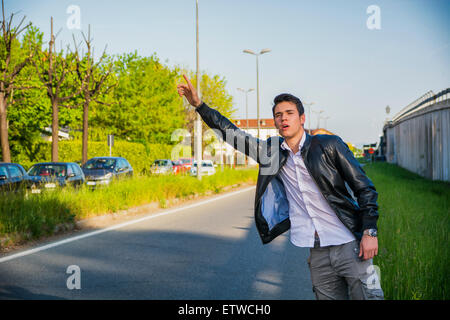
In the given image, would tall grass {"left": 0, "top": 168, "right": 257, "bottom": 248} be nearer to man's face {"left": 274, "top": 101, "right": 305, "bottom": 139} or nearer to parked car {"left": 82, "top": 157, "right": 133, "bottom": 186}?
parked car {"left": 82, "top": 157, "right": 133, "bottom": 186}

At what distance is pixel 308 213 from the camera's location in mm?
3076

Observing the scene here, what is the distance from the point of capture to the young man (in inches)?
114

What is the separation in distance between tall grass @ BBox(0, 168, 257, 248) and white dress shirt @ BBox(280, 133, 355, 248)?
6.63 meters

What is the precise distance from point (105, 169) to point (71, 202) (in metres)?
9.29

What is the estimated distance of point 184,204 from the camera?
1606cm

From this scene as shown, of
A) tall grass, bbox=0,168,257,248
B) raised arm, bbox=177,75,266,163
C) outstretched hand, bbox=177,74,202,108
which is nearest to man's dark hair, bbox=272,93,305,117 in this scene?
raised arm, bbox=177,75,266,163

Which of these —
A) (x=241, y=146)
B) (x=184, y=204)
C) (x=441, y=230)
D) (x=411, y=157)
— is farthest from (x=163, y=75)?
(x=241, y=146)

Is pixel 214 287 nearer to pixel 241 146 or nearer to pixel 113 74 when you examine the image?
pixel 241 146

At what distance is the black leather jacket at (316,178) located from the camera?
2916 millimetres

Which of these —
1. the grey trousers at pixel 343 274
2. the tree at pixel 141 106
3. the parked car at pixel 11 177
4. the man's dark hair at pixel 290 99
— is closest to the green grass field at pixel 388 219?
the parked car at pixel 11 177

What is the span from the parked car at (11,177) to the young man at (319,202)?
34.1 ft

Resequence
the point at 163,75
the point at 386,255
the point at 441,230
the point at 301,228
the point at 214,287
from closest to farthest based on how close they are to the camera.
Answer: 1. the point at 301,228
2. the point at 214,287
3. the point at 386,255
4. the point at 441,230
5. the point at 163,75

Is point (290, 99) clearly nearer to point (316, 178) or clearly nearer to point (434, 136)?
point (316, 178)

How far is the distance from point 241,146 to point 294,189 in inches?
18.5
